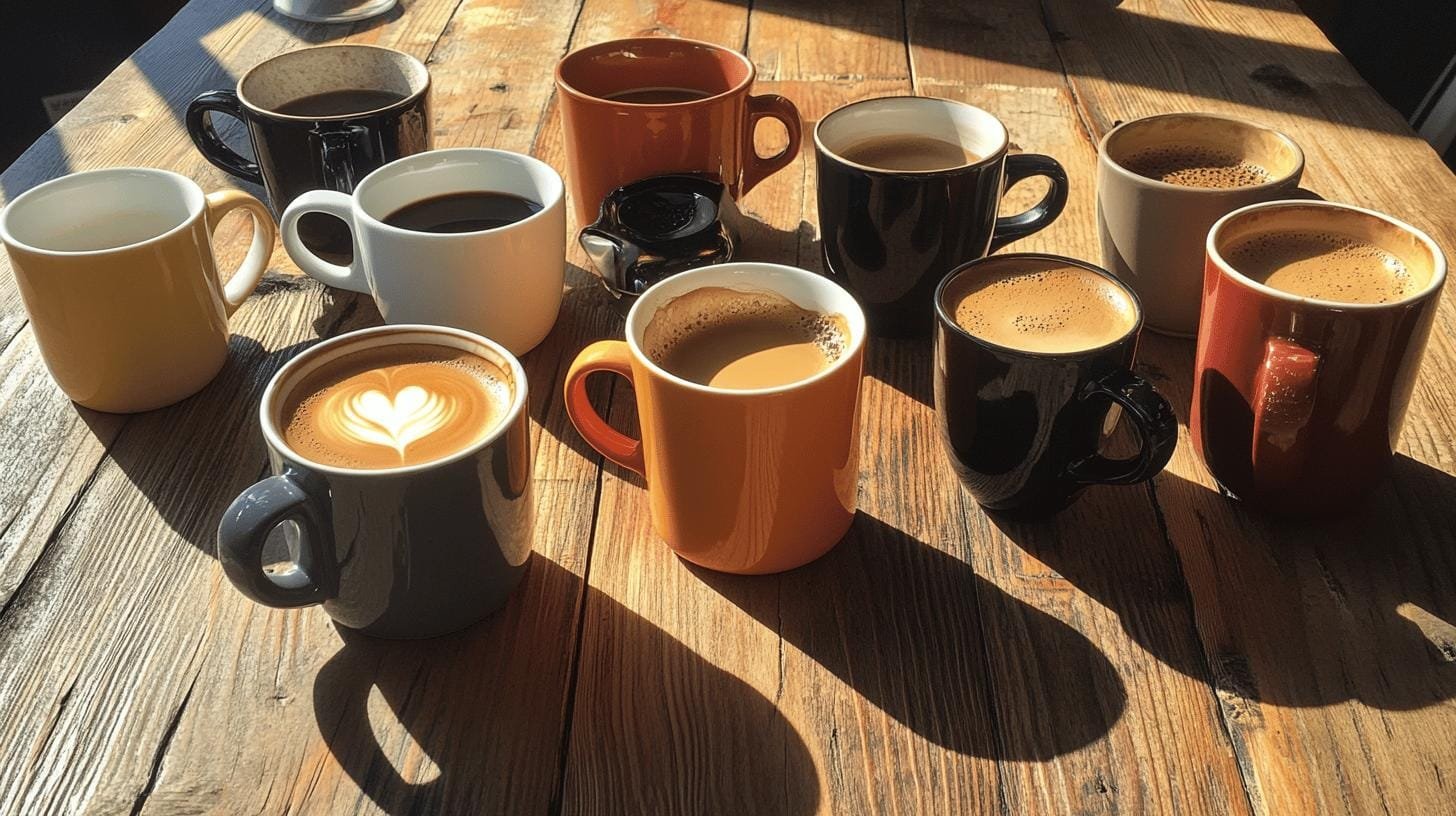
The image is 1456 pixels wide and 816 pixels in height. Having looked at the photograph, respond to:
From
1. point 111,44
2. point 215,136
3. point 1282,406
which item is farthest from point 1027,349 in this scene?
point 111,44

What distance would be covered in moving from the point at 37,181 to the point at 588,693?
0.91m

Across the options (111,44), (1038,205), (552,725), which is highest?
(1038,205)

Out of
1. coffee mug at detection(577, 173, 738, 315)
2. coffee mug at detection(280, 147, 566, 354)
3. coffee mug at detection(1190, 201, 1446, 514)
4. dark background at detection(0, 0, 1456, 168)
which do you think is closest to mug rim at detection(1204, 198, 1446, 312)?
coffee mug at detection(1190, 201, 1446, 514)

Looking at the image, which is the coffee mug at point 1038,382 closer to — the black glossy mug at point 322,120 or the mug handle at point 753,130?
the mug handle at point 753,130

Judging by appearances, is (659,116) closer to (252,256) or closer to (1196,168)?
(252,256)

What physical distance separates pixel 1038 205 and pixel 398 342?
0.58m

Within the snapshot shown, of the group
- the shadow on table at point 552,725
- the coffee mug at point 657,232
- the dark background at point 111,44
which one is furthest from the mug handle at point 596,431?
the dark background at point 111,44

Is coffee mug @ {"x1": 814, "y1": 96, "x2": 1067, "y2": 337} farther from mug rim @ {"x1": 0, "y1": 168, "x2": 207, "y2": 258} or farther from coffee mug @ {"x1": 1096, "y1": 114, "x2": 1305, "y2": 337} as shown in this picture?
mug rim @ {"x1": 0, "y1": 168, "x2": 207, "y2": 258}

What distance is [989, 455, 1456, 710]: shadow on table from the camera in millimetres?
728

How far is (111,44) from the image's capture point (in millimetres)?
2623

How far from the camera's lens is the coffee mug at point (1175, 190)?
960 mm

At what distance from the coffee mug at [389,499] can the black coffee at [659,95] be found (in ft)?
1.64

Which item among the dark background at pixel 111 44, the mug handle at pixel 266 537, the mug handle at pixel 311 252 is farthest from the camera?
the dark background at pixel 111 44

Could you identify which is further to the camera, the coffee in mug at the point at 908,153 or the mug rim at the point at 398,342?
the coffee in mug at the point at 908,153
